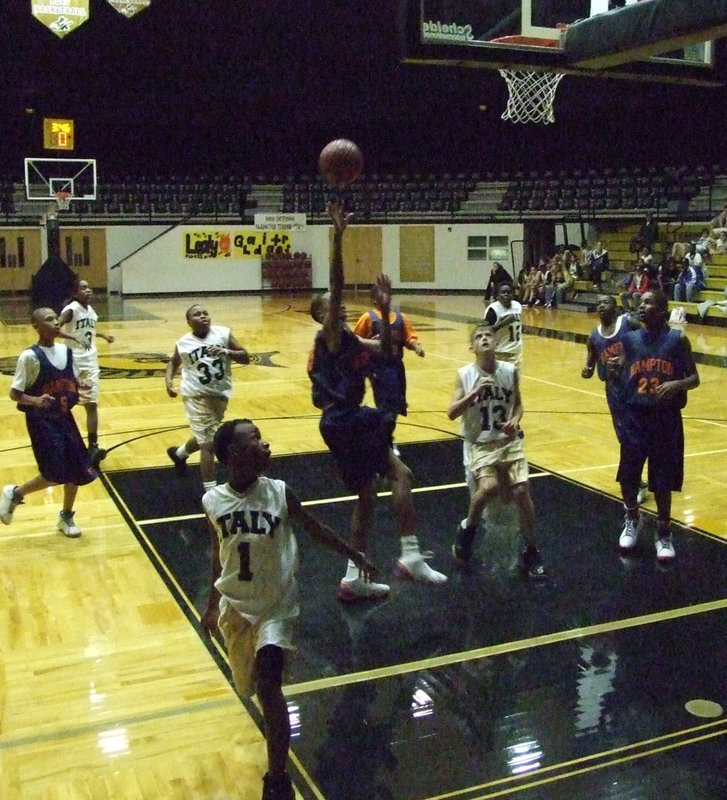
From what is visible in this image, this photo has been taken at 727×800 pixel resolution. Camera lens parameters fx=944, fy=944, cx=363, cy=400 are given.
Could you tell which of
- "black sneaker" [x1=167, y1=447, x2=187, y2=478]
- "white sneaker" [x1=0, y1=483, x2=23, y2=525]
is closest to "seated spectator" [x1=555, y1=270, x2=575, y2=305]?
"black sneaker" [x1=167, y1=447, x2=187, y2=478]

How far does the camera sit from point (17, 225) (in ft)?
91.8

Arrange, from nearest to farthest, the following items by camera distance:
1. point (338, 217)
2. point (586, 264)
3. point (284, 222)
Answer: point (338, 217) < point (586, 264) < point (284, 222)

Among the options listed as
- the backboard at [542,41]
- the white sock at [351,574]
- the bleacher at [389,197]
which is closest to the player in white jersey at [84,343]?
the backboard at [542,41]

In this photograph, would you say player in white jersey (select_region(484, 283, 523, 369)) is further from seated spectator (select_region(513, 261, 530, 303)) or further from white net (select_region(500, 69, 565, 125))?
seated spectator (select_region(513, 261, 530, 303))

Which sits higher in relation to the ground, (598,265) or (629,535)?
(598,265)

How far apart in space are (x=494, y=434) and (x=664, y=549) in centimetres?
129

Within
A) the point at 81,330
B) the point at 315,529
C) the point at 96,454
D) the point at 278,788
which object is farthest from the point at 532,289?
the point at 278,788

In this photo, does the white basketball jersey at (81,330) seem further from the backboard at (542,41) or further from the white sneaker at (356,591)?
the white sneaker at (356,591)

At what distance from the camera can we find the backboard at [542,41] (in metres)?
7.20

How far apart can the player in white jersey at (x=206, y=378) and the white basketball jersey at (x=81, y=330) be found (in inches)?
81.9

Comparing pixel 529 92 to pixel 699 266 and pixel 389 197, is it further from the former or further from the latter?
pixel 389 197

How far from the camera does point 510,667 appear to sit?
14.3ft

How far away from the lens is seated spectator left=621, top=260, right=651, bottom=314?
1975 centimetres

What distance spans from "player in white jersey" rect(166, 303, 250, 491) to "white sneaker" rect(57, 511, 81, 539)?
1015 mm
